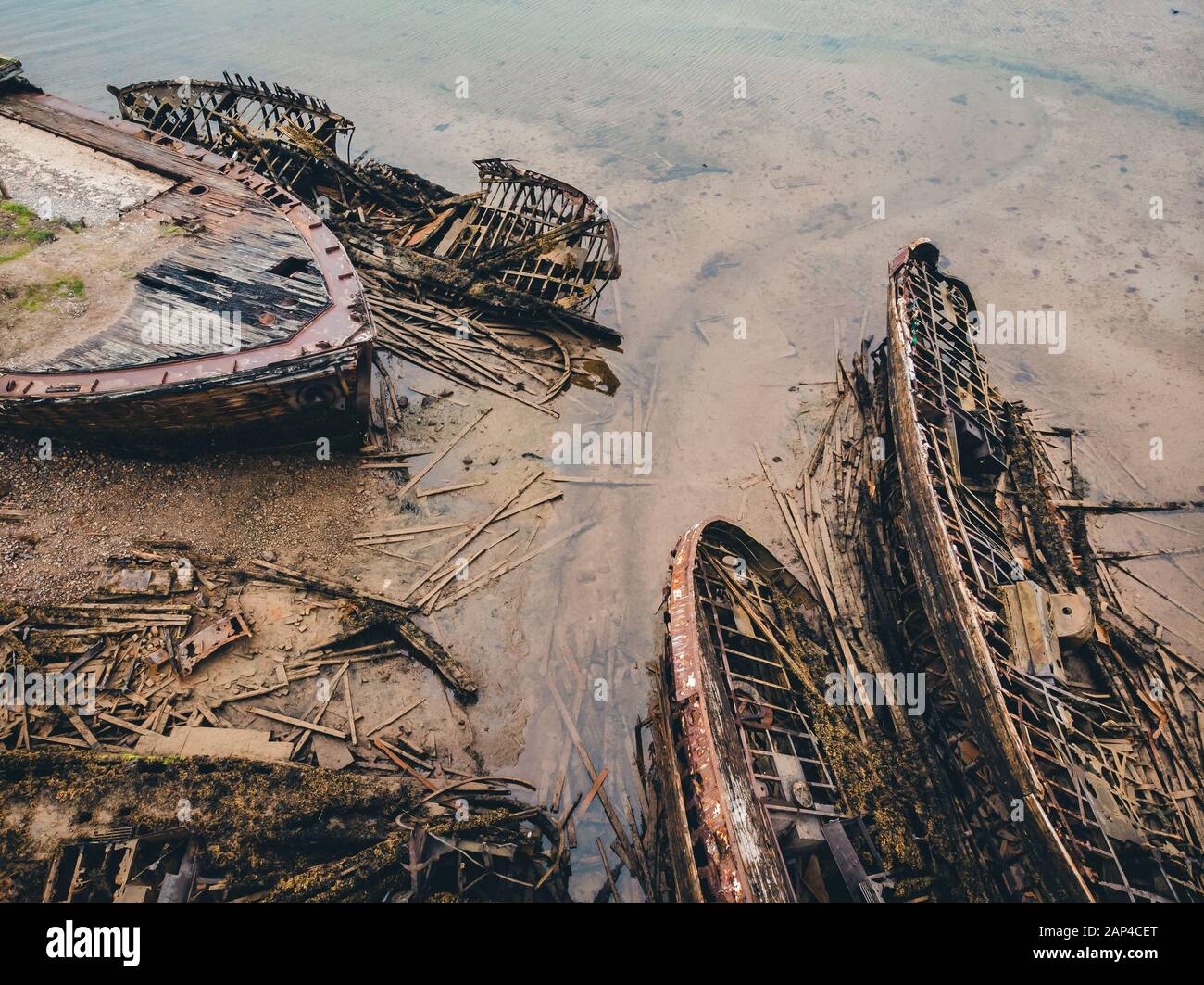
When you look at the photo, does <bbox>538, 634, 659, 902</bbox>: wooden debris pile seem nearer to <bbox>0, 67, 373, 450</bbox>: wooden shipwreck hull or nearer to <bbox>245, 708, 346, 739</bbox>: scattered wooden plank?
<bbox>245, 708, 346, 739</bbox>: scattered wooden plank

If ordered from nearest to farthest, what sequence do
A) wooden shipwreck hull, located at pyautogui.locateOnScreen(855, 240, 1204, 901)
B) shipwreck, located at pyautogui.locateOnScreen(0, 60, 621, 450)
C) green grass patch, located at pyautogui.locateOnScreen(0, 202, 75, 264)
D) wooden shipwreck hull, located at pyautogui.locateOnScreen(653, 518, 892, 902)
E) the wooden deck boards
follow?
wooden shipwreck hull, located at pyautogui.locateOnScreen(653, 518, 892, 902) → wooden shipwreck hull, located at pyautogui.locateOnScreen(855, 240, 1204, 901) → shipwreck, located at pyautogui.locateOnScreen(0, 60, 621, 450) → the wooden deck boards → green grass patch, located at pyautogui.locateOnScreen(0, 202, 75, 264)

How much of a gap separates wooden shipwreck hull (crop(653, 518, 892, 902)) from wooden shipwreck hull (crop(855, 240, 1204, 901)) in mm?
1583

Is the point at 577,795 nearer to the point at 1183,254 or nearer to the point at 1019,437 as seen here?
the point at 1019,437

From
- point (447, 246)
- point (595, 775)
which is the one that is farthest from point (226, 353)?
point (595, 775)

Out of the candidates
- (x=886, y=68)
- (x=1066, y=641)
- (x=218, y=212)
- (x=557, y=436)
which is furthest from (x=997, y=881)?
(x=886, y=68)

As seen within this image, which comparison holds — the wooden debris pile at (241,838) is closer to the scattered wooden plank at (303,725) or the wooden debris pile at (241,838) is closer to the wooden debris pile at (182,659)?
the wooden debris pile at (182,659)

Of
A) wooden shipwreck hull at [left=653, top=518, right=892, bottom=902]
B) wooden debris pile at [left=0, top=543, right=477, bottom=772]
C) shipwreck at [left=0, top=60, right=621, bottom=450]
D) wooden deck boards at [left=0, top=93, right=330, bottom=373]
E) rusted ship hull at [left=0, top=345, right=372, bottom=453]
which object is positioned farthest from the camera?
wooden deck boards at [left=0, top=93, right=330, bottom=373]

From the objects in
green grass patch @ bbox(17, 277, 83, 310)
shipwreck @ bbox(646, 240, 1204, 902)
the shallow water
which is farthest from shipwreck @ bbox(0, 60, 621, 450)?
shipwreck @ bbox(646, 240, 1204, 902)

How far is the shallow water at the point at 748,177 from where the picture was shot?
13.4 m

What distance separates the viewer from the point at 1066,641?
10383mm

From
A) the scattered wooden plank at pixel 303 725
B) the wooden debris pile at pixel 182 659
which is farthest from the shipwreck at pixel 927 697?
the scattered wooden plank at pixel 303 725

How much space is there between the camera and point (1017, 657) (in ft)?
31.9

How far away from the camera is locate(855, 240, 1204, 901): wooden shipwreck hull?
8492 mm
